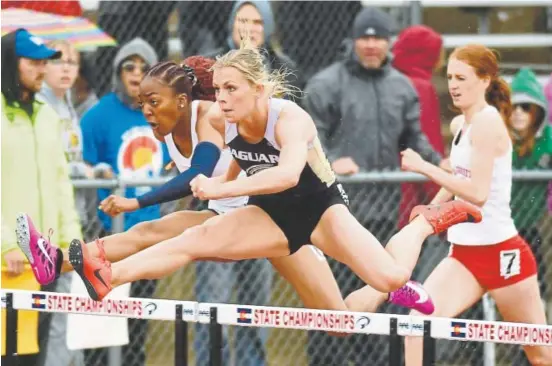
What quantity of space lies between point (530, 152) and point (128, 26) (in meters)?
2.57

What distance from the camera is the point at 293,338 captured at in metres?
9.21

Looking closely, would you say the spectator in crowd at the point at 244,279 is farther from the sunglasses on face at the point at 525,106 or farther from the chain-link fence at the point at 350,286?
the sunglasses on face at the point at 525,106

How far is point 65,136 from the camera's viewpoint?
872cm

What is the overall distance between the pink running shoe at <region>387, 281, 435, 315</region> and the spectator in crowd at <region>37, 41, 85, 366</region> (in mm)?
2190

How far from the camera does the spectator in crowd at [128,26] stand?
943 centimetres

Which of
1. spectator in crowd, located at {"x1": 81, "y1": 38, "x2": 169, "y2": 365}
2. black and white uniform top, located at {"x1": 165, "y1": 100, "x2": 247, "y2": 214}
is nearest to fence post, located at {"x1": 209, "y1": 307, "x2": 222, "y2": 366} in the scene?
black and white uniform top, located at {"x1": 165, "y1": 100, "x2": 247, "y2": 214}

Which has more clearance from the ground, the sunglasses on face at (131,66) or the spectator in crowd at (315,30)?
the spectator in crowd at (315,30)

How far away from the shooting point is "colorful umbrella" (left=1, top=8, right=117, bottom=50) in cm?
925

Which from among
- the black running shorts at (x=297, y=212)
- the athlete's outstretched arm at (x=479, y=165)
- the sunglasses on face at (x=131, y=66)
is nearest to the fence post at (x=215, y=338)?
the black running shorts at (x=297, y=212)

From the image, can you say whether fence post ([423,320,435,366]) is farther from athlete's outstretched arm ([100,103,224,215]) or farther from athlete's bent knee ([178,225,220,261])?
athlete's outstretched arm ([100,103,224,215])

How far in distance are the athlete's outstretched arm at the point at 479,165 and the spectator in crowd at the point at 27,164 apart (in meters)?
1.88

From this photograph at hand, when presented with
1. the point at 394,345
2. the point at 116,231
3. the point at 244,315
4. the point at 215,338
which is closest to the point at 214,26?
the point at 116,231

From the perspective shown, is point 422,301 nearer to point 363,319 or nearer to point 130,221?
point 363,319

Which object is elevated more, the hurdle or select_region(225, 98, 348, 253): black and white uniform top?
select_region(225, 98, 348, 253): black and white uniform top
